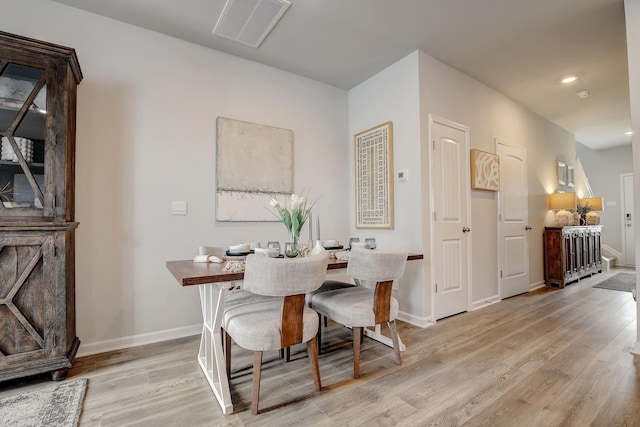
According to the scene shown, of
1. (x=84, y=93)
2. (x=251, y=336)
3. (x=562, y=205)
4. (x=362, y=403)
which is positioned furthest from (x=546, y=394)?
(x=562, y=205)

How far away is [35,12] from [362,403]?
11.5ft

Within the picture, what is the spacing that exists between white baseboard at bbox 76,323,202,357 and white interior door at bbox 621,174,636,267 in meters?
8.79

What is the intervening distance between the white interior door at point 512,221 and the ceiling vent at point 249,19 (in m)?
3.13

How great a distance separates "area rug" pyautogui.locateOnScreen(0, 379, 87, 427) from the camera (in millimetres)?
1481

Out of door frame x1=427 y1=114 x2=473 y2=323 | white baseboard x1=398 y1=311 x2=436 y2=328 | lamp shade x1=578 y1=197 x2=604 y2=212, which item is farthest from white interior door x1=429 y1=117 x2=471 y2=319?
lamp shade x1=578 y1=197 x2=604 y2=212

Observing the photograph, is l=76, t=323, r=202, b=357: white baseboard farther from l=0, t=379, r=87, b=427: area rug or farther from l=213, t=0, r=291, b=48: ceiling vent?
l=213, t=0, r=291, b=48: ceiling vent

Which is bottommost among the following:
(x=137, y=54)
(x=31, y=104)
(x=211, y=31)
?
(x=31, y=104)

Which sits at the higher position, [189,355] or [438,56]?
[438,56]

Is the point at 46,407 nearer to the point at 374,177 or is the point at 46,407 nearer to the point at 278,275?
the point at 278,275

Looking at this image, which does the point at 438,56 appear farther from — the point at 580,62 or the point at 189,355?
the point at 189,355

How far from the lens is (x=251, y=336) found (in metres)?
1.56

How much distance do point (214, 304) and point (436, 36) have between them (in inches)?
116

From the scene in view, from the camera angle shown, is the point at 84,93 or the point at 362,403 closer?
the point at 362,403

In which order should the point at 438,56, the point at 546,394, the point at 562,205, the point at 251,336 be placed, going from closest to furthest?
the point at 251,336 → the point at 546,394 → the point at 438,56 → the point at 562,205
